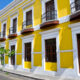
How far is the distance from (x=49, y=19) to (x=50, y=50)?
7.80 feet

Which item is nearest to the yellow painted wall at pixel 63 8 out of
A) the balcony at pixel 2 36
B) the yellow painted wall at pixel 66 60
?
the yellow painted wall at pixel 66 60

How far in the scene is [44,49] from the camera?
382 inches

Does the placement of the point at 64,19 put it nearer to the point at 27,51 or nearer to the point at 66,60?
the point at 66,60

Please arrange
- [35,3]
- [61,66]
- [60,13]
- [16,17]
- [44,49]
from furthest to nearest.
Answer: [16,17] → [35,3] → [44,49] → [60,13] → [61,66]

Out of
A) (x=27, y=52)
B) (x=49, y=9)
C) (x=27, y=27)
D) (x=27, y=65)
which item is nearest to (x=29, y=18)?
(x=27, y=27)

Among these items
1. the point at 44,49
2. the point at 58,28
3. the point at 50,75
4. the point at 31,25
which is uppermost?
the point at 31,25

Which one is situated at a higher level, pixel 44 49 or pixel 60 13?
pixel 60 13

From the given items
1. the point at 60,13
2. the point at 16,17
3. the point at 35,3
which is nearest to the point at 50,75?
the point at 60,13

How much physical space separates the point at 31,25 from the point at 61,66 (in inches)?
191

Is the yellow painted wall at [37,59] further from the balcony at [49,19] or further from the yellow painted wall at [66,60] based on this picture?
the balcony at [49,19]

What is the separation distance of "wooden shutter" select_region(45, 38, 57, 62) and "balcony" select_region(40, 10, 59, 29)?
1202 mm

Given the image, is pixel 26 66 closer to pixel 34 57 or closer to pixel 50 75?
pixel 34 57

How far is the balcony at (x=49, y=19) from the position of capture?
28.8 ft

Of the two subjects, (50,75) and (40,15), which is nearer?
(50,75)
